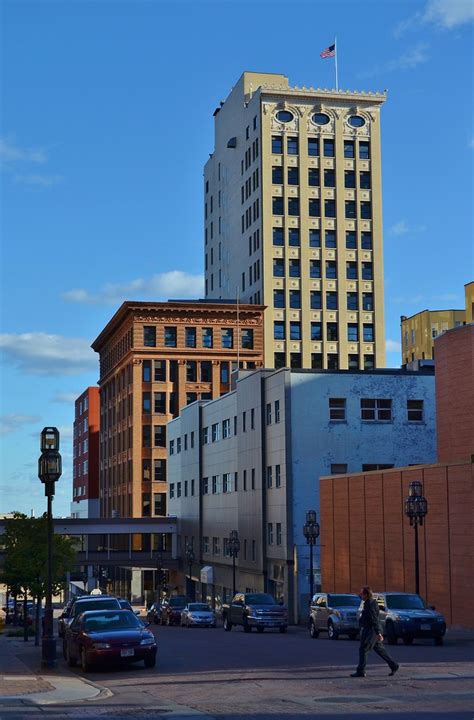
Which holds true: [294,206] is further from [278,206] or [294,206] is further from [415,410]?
[415,410]

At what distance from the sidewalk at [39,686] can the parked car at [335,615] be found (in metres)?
12.6

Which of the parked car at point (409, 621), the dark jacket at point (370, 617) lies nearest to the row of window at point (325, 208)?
the parked car at point (409, 621)

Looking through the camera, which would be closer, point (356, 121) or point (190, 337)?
point (190, 337)

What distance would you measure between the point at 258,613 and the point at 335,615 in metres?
9.90

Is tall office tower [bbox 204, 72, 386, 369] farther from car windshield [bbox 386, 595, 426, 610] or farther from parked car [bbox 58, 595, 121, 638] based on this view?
parked car [bbox 58, 595, 121, 638]

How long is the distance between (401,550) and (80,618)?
80.5 ft

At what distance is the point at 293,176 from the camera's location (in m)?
111

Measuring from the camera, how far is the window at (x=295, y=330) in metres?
112

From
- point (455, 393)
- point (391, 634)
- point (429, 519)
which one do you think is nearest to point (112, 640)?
point (391, 634)

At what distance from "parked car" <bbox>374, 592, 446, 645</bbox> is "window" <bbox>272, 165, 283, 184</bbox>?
80376mm

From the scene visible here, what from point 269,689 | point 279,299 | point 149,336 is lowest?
point 269,689

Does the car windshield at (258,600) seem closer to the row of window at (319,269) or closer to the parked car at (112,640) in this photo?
the parked car at (112,640)

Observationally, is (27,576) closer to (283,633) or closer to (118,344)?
(283,633)

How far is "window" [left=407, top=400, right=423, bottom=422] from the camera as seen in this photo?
218ft
